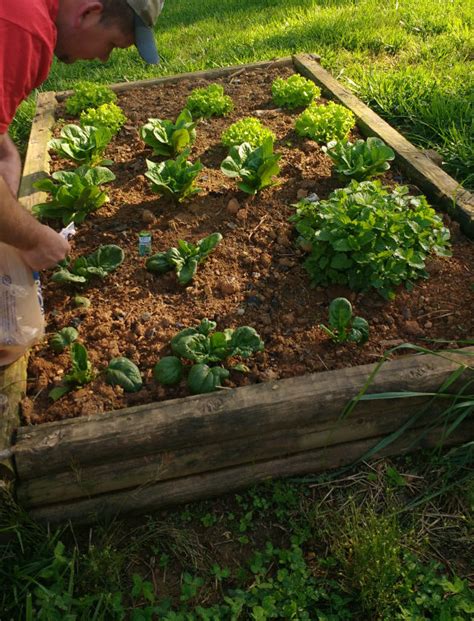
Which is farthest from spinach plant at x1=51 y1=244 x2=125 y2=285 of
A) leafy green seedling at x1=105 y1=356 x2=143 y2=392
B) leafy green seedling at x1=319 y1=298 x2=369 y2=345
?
leafy green seedling at x1=319 y1=298 x2=369 y2=345

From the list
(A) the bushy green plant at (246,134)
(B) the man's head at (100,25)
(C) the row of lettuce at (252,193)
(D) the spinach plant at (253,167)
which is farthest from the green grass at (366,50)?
(B) the man's head at (100,25)

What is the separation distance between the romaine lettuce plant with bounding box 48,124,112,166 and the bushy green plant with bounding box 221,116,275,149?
2.40ft

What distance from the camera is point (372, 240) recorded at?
285 centimetres

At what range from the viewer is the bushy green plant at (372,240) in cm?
287

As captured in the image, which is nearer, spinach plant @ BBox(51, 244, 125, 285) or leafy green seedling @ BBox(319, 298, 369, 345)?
leafy green seedling @ BBox(319, 298, 369, 345)

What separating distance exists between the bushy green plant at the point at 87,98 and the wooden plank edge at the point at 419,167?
1606 millimetres

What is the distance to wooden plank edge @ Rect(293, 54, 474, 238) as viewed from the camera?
340 centimetres

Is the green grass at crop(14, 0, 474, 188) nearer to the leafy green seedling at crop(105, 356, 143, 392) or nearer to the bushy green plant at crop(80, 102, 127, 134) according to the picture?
the bushy green plant at crop(80, 102, 127, 134)

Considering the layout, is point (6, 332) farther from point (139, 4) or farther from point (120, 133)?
point (120, 133)

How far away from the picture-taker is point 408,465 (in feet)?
8.70

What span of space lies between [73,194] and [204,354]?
132 centimetres

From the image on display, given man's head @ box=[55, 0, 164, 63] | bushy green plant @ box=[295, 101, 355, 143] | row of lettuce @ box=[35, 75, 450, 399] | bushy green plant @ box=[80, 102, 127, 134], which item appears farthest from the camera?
bushy green plant @ box=[80, 102, 127, 134]

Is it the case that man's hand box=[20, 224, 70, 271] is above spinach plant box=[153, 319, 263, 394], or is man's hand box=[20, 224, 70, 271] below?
above

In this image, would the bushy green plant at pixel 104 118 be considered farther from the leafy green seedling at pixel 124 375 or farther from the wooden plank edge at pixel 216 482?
the wooden plank edge at pixel 216 482
